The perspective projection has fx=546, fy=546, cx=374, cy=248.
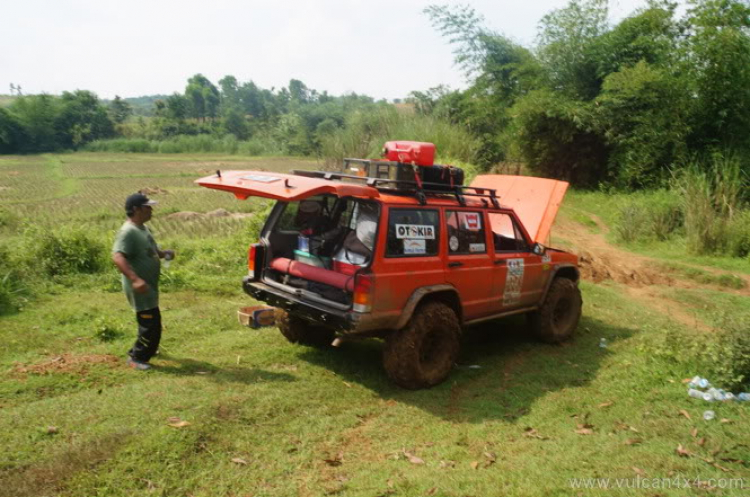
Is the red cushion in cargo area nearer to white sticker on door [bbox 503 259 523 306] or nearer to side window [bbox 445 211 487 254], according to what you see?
side window [bbox 445 211 487 254]

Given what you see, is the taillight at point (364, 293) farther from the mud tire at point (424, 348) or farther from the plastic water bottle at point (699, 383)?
the plastic water bottle at point (699, 383)

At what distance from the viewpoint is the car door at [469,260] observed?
540cm

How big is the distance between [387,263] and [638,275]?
25.1 ft

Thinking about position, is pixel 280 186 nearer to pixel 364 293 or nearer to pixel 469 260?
pixel 364 293

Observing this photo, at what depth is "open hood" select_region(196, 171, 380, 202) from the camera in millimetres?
4434

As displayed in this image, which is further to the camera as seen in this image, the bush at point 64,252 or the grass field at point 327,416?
the bush at point 64,252

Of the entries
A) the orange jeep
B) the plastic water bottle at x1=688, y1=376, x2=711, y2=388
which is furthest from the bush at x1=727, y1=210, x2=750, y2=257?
the plastic water bottle at x1=688, y1=376, x2=711, y2=388

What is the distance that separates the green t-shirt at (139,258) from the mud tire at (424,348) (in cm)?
222

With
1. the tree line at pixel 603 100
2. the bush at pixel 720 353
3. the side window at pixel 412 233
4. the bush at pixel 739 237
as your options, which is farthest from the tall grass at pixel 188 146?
the bush at pixel 720 353

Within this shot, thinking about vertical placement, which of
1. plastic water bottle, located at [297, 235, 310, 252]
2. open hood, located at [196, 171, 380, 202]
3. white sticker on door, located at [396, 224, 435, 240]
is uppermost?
open hood, located at [196, 171, 380, 202]

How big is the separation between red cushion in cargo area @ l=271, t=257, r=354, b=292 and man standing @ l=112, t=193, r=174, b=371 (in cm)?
106

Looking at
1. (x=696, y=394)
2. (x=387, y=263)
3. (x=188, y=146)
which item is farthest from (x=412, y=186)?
(x=188, y=146)

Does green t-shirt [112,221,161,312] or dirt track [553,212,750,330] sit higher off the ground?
green t-shirt [112,221,161,312]

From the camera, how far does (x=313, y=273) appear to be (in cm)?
504
